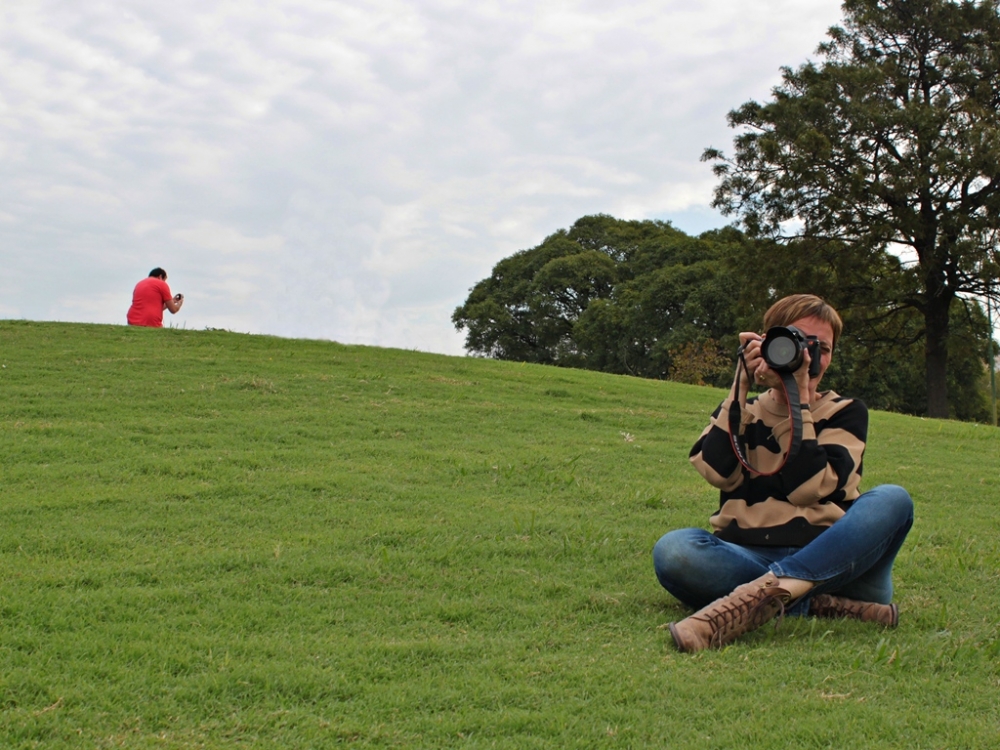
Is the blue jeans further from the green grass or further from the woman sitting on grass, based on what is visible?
the green grass

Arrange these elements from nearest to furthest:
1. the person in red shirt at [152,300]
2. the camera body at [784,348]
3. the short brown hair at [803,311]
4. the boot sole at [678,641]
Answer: the boot sole at [678,641] < the camera body at [784,348] < the short brown hair at [803,311] < the person in red shirt at [152,300]

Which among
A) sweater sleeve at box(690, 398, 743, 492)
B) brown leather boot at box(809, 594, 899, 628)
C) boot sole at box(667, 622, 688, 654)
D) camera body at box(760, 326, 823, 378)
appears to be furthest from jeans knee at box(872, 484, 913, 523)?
boot sole at box(667, 622, 688, 654)

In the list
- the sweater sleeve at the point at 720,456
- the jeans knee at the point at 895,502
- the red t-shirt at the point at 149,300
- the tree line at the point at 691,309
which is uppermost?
the tree line at the point at 691,309

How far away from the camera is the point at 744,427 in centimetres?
444

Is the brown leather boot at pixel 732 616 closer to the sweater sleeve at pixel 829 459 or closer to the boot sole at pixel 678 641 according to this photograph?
the boot sole at pixel 678 641

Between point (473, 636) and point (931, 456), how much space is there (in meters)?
9.68

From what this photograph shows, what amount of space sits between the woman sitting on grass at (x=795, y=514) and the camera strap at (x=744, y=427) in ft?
0.07

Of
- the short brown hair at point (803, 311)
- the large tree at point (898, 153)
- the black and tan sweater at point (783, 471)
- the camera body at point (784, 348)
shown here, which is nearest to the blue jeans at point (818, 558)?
the black and tan sweater at point (783, 471)

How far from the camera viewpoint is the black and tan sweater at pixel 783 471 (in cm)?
430

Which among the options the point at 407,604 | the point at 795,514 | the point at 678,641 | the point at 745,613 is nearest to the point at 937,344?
the point at 795,514

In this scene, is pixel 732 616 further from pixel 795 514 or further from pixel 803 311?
pixel 803 311

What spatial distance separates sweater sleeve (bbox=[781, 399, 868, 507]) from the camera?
4242 mm

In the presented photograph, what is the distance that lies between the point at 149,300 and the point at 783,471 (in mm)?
16247

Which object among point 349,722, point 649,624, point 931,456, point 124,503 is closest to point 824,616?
point 649,624
